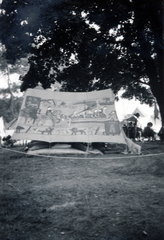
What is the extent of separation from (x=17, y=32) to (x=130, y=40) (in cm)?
603

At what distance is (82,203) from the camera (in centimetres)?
379

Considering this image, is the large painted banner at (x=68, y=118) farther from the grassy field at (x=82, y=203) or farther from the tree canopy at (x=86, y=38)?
the tree canopy at (x=86, y=38)

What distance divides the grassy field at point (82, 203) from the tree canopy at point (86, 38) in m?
7.07

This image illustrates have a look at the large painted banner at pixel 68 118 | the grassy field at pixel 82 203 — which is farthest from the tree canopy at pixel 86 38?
the grassy field at pixel 82 203

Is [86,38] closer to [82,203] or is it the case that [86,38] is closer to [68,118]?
[68,118]

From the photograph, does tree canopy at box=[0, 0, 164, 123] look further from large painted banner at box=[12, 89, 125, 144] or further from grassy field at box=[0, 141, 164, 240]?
grassy field at box=[0, 141, 164, 240]

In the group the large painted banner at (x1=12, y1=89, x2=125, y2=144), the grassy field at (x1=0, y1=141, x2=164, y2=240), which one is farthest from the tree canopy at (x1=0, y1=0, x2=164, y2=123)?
the grassy field at (x1=0, y1=141, x2=164, y2=240)

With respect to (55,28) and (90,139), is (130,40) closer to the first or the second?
(55,28)

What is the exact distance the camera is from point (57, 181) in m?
5.34

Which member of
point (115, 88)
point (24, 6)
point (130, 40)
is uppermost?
point (24, 6)

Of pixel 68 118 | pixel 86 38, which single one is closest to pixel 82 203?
pixel 68 118

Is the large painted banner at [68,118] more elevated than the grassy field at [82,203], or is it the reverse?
the large painted banner at [68,118]

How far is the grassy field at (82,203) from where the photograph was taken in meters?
2.82

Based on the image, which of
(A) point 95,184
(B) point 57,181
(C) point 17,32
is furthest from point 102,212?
(C) point 17,32
